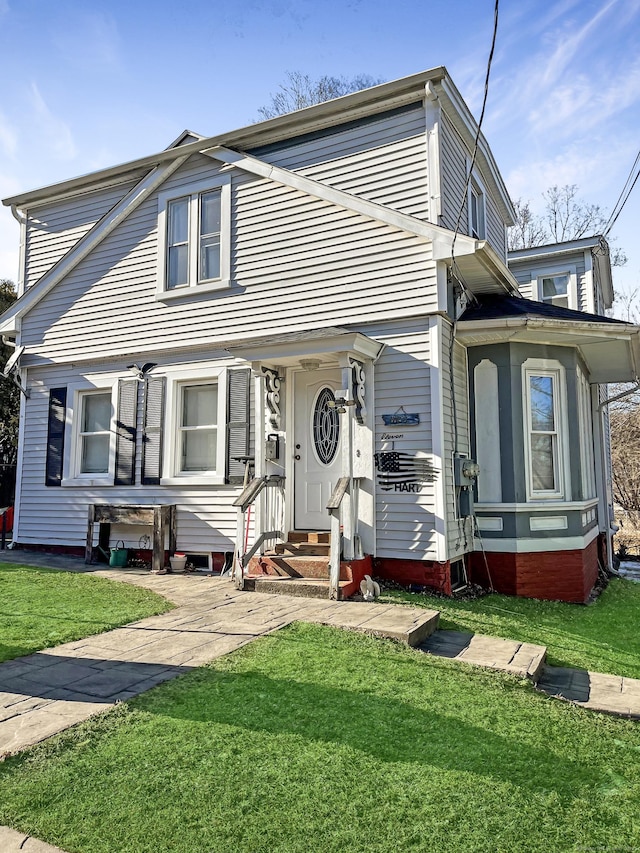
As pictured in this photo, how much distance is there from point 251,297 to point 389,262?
2.23 meters

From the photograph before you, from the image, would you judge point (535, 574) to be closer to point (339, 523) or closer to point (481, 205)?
point (339, 523)

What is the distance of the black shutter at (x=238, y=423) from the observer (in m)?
9.05

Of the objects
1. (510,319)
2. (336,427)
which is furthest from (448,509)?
(510,319)

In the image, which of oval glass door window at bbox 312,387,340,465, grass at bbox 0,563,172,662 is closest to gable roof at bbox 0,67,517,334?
oval glass door window at bbox 312,387,340,465

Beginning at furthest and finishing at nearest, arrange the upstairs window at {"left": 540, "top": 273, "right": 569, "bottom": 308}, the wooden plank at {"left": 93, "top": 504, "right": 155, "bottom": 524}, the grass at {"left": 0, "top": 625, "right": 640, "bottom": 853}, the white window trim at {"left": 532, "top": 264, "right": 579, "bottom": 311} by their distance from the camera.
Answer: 1. the upstairs window at {"left": 540, "top": 273, "right": 569, "bottom": 308}
2. the white window trim at {"left": 532, "top": 264, "right": 579, "bottom": 311}
3. the wooden plank at {"left": 93, "top": 504, "right": 155, "bottom": 524}
4. the grass at {"left": 0, "top": 625, "right": 640, "bottom": 853}

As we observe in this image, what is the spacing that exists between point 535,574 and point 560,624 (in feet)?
4.18

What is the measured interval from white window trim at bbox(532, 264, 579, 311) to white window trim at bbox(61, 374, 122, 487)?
31.0 ft

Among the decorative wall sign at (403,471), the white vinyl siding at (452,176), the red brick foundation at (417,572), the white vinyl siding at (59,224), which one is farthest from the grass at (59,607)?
the white vinyl siding at (452,176)

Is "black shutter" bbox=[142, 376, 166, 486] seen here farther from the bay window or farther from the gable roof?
the bay window

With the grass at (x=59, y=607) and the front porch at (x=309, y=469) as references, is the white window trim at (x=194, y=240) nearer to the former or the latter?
the front porch at (x=309, y=469)

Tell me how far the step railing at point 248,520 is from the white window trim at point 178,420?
1.04 meters

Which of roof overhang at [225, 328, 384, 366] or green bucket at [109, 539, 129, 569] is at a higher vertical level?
roof overhang at [225, 328, 384, 366]

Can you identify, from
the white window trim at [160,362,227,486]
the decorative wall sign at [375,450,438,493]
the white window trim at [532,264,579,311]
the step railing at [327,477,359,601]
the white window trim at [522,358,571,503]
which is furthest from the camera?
the white window trim at [532,264,579,311]

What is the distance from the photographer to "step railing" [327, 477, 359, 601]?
695 centimetres
